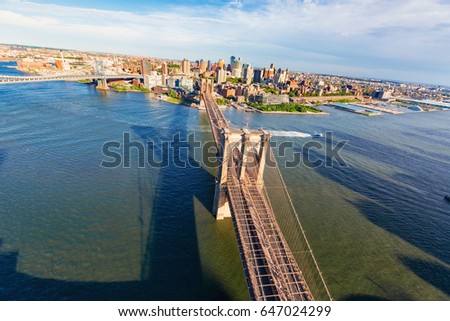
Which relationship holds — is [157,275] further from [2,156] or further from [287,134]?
[287,134]

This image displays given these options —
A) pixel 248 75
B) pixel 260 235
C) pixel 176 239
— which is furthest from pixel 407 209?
pixel 248 75

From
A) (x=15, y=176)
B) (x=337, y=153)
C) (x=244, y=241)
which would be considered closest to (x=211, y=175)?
(x=244, y=241)

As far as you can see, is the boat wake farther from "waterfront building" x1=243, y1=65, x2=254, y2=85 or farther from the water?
"waterfront building" x1=243, y1=65, x2=254, y2=85

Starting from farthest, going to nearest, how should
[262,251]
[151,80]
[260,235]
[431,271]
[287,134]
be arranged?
[151,80]
[287,134]
[431,271]
[260,235]
[262,251]

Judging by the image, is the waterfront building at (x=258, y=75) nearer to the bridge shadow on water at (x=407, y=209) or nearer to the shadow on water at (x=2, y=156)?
the bridge shadow on water at (x=407, y=209)

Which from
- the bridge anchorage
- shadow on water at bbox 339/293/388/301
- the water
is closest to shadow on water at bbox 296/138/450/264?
the water

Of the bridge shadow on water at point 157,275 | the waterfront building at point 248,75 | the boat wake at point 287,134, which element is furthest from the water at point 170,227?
the waterfront building at point 248,75

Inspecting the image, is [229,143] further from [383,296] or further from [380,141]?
[380,141]
